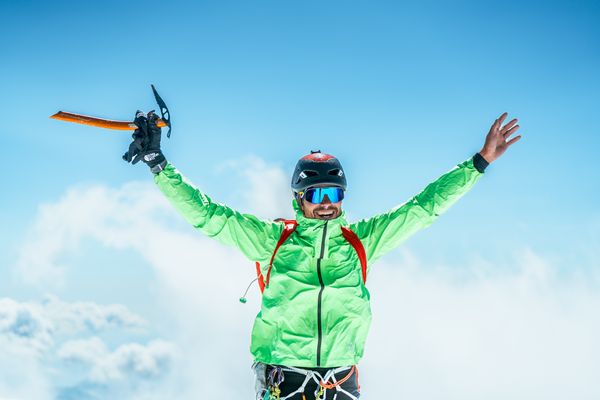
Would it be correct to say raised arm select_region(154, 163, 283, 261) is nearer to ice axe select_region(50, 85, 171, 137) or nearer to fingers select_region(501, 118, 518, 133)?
ice axe select_region(50, 85, 171, 137)

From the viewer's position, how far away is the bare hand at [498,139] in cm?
591

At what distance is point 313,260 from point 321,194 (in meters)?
0.76

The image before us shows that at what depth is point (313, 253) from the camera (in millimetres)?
5598

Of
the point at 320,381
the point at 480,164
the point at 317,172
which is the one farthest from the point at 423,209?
the point at 320,381

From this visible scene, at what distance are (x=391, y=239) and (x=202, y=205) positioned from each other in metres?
2.03

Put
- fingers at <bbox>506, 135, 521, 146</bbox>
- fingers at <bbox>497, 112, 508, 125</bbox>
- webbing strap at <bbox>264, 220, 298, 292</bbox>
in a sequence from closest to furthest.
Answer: webbing strap at <bbox>264, 220, 298, 292</bbox>, fingers at <bbox>506, 135, 521, 146</bbox>, fingers at <bbox>497, 112, 508, 125</bbox>

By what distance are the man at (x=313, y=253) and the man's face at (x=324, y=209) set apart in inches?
0.4

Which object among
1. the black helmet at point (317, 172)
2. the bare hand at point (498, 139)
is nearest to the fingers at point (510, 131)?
the bare hand at point (498, 139)

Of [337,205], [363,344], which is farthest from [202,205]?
[363,344]

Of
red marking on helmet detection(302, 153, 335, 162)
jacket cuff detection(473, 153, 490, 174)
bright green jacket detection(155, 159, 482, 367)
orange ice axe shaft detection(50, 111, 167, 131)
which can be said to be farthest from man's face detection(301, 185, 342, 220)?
orange ice axe shaft detection(50, 111, 167, 131)

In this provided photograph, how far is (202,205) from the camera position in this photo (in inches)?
218

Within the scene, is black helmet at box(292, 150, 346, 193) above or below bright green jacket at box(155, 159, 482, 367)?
above

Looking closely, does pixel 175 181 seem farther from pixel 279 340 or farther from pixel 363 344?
pixel 363 344

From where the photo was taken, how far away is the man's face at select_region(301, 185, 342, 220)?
585cm
